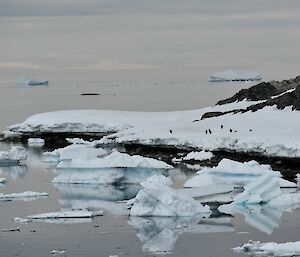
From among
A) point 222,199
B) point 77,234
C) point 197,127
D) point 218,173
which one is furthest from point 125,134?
point 77,234

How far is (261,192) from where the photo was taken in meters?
26.2

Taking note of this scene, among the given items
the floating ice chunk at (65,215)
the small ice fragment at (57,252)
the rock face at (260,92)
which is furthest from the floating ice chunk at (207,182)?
the rock face at (260,92)

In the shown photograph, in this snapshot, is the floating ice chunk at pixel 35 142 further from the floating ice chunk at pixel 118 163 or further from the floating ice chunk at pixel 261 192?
the floating ice chunk at pixel 261 192

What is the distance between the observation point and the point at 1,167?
123 ft

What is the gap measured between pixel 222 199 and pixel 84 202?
4216mm

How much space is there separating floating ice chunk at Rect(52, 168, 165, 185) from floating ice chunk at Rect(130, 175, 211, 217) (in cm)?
634

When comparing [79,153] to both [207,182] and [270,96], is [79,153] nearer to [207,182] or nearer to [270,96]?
[207,182]

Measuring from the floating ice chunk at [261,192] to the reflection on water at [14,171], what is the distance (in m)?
10.7

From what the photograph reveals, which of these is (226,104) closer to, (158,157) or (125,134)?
(125,134)

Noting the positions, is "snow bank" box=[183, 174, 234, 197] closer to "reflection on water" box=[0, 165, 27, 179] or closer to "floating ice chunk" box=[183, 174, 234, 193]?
"floating ice chunk" box=[183, 174, 234, 193]

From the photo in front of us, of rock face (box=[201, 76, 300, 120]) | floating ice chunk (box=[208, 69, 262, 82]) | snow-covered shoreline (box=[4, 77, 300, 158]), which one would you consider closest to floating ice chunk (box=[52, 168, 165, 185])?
snow-covered shoreline (box=[4, 77, 300, 158])

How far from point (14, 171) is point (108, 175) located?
6328 mm

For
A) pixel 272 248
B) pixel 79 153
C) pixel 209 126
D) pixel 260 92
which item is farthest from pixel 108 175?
pixel 260 92

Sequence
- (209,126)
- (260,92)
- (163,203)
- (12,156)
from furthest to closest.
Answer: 1. (260,92)
2. (209,126)
3. (12,156)
4. (163,203)
